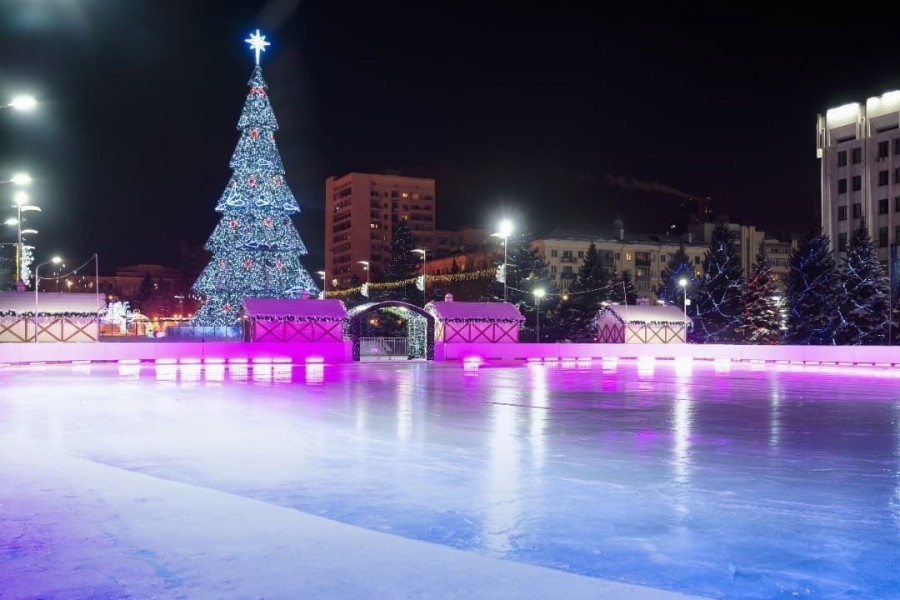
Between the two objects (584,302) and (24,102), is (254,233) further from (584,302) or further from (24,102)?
(24,102)

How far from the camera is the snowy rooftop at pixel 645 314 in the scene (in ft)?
208

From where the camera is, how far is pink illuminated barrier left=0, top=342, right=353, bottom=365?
45.1 meters

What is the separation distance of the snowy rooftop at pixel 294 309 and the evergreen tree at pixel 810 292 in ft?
115

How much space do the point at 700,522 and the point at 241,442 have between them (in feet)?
25.9

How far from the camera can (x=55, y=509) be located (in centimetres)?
794

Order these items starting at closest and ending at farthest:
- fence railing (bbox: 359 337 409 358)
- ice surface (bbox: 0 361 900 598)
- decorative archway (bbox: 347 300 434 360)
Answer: ice surface (bbox: 0 361 900 598), decorative archway (bbox: 347 300 434 360), fence railing (bbox: 359 337 409 358)

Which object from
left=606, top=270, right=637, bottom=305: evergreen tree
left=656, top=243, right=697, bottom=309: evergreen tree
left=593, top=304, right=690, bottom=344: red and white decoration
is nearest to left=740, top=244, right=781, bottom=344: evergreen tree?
left=656, top=243, right=697, bottom=309: evergreen tree

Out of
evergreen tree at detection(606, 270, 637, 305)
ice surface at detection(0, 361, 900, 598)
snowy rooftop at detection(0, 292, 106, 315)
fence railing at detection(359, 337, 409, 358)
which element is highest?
evergreen tree at detection(606, 270, 637, 305)

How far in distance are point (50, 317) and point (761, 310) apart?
175ft

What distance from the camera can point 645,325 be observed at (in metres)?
63.5

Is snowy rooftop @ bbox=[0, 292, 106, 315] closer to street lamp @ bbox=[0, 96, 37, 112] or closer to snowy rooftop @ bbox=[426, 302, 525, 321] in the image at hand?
snowy rooftop @ bbox=[426, 302, 525, 321]

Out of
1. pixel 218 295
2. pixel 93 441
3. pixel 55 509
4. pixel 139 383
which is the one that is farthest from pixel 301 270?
pixel 55 509

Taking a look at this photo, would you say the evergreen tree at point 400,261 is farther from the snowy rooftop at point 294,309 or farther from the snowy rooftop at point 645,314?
the snowy rooftop at point 294,309

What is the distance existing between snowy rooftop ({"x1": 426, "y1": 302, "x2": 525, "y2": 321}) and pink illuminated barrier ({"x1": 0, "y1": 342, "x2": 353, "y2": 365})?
8821mm
